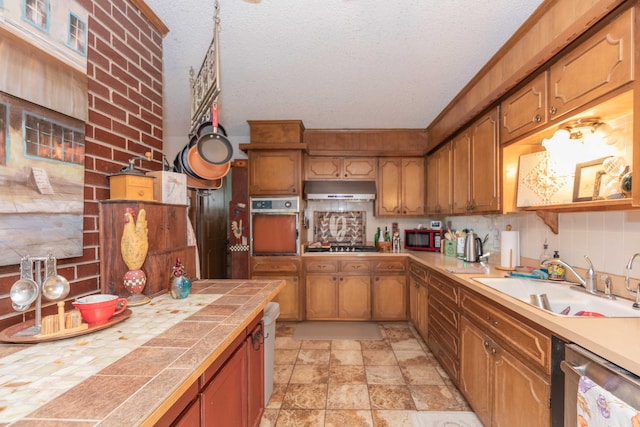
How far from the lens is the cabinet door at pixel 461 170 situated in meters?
2.60

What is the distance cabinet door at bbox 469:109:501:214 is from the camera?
84.1 inches

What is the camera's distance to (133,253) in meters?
1.33

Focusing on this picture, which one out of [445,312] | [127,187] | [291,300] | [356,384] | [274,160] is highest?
[274,160]

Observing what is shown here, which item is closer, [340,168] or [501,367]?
[501,367]

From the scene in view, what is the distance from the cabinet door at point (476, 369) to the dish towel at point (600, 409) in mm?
589

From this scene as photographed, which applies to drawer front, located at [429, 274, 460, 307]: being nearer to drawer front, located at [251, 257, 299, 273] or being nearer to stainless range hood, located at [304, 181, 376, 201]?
stainless range hood, located at [304, 181, 376, 201]

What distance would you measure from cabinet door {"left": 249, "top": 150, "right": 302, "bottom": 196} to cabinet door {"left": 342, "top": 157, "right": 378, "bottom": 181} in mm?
698

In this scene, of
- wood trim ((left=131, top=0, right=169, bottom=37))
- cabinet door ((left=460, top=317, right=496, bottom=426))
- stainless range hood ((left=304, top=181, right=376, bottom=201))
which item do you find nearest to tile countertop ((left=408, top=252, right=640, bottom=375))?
cabinet door ((left=460, top=317, right=496, bottom=426))

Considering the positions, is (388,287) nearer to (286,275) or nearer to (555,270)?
(286,275)

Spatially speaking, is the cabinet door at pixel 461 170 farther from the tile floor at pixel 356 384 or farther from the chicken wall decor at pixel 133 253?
the chicken wall decor at pixel 133 253

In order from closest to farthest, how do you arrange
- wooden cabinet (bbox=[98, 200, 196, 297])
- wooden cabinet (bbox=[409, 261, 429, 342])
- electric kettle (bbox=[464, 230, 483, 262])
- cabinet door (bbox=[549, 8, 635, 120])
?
cabinet door (bbox=[549, 8, 635, 120])
wooden cabinet (bbox=[98, 200, 196, 297])
electric kettle (bbox=[464, 230, 483, 262])
wooden cabinet (bbox=[409, 261, 429, 342])

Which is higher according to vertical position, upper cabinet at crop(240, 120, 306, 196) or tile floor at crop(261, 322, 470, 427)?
upper cabinet at crop(240, 120, 306, 196)

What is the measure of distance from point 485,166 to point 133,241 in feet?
8.10

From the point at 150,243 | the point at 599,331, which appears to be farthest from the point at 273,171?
the point at 599,331
